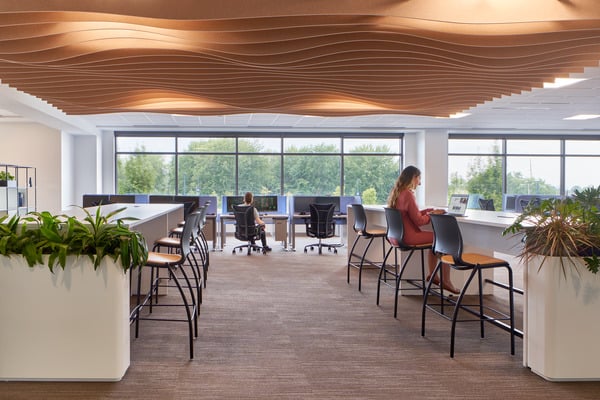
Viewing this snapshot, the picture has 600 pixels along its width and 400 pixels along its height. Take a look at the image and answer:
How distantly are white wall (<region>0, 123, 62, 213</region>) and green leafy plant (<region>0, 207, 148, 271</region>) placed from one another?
9649 millimetres

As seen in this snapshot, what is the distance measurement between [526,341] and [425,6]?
2.52m

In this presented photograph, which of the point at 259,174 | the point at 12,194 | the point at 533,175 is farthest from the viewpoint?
the point at 533,175

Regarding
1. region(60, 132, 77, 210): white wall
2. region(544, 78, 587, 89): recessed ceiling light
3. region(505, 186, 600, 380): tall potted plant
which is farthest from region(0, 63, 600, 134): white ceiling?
region(505, 186, 600, 380): tall potted plant

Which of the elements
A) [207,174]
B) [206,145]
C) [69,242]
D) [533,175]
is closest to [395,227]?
[69,242]

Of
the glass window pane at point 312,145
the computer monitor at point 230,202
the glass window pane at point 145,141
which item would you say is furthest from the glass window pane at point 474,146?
the glass window pane at point 145,141

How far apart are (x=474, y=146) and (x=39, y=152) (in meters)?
11.5

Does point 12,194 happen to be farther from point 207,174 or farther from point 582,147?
point 582,147

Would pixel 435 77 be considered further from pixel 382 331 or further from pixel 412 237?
pixel 382 331

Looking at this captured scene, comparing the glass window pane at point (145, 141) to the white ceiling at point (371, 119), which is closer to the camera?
the white ceiling at point (371, 119)

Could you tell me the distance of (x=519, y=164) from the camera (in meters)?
13.1

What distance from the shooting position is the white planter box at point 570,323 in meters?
2.77

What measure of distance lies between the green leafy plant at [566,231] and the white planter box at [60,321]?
2.58 m

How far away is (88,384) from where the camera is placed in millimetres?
2721

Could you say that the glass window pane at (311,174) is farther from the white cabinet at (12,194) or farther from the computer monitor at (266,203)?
the white cabinet at (12,194)
